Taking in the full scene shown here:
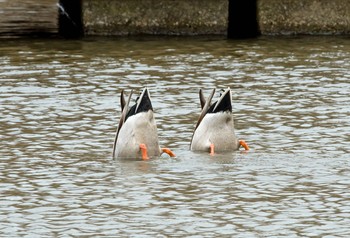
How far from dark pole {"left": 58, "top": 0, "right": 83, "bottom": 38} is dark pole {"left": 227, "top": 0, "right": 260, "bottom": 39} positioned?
2908 millimetres

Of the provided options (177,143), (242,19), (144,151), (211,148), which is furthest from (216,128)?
(242,19)

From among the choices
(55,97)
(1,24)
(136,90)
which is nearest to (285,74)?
(136,90)

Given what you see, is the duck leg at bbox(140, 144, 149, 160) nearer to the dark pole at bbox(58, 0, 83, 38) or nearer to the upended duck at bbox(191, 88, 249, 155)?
the upended duck at bbox(191, 88, 249, 155)

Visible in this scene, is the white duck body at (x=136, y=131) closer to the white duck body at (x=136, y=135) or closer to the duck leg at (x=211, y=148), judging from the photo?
the white duck body at (x=136, y=135)

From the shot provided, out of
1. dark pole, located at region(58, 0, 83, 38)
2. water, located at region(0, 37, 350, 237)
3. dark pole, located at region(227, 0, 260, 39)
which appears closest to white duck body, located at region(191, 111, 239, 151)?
water, located at region(0, 37, 350, 237)

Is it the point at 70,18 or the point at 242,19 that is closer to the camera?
the point at 242,19

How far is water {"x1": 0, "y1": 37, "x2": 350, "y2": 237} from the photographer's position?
10.8 metres

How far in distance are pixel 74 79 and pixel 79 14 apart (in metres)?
5.39

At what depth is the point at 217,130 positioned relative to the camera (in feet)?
44.9

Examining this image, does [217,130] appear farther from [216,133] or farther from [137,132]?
[137,132]

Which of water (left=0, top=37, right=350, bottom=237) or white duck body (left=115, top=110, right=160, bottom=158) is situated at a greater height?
white duck body (left=115, top=110, right=160, bottom=158)

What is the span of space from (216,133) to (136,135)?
93 cm

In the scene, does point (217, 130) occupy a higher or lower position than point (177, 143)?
higher

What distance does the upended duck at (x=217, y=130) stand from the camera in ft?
44.6
